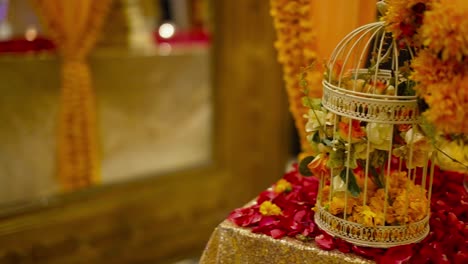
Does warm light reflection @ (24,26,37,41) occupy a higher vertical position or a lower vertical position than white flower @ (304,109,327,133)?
higher

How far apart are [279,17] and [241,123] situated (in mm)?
1441

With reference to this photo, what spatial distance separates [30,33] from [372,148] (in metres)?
1.97

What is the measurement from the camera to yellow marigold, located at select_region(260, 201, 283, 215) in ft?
4.05

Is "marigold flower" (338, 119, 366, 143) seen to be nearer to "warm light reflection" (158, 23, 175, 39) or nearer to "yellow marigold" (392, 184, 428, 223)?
"yellow marigold" (392, 184, 428, 223)

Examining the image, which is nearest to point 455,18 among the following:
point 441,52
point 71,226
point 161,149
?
point 441,52

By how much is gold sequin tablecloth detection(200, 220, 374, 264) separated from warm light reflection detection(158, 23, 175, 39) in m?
2.10

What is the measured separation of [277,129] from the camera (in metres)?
2.93

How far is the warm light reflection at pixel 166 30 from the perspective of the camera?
10.4 feet

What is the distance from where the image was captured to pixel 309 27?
154 cm

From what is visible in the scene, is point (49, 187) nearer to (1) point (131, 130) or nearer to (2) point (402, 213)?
(1) point (131, 130)

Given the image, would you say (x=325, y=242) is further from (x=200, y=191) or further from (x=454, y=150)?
(x=200, y=191)

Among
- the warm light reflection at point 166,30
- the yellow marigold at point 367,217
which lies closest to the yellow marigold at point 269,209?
the yellow marigold at point 367,217

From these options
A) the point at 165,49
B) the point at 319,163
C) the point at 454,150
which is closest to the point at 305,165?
the point at 319,163

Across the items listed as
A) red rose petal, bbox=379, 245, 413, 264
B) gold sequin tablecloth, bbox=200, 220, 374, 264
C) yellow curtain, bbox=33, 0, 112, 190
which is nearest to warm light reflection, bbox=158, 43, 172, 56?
yellow curtain, bbox=33, 0, 112, 190
